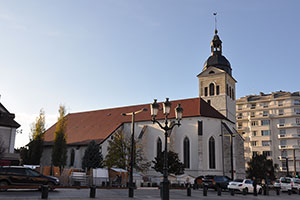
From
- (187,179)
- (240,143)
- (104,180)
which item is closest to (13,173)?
(104,180)

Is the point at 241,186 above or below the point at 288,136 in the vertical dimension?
below

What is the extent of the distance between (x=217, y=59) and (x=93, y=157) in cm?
2508

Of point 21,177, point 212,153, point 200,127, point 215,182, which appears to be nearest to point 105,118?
point 200,127

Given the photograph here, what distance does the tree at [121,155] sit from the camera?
1634 inches

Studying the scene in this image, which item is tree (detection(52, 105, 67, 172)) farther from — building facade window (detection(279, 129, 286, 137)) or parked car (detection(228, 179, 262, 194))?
building facade window (detection(279, 129, 286, 137))

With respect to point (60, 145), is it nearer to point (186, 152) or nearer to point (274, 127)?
point (186, 152)

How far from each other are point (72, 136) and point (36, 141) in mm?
7388

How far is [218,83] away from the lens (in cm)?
5009

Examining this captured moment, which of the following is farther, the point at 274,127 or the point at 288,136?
the point at 274,127

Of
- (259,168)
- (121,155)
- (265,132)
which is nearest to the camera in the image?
(121,155)

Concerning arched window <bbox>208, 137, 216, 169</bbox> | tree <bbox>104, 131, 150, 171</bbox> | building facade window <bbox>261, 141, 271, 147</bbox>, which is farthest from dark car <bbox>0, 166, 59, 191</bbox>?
building facade window <bbox>261, 141, 271, 147</bbox>

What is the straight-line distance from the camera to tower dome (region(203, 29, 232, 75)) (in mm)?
51031

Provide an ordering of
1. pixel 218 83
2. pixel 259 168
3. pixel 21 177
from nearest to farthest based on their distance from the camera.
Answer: pixel 21 177 → pixel 259 168 → pixel 218 83

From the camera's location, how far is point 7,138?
33.1 metres
